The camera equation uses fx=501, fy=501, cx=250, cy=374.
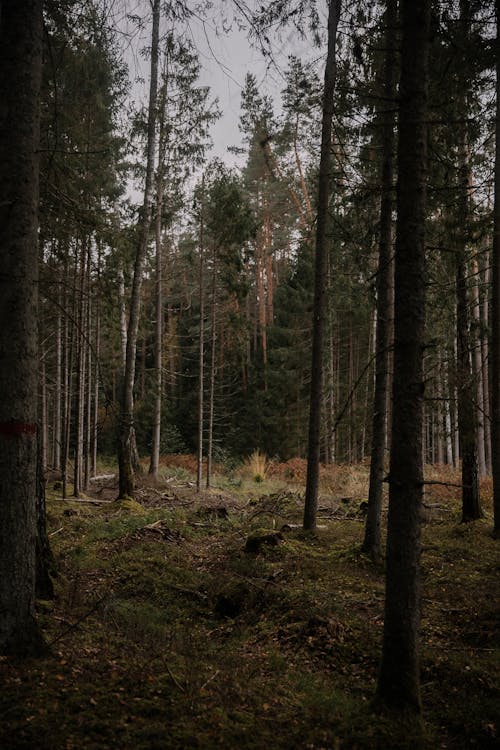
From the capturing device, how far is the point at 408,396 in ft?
12.0

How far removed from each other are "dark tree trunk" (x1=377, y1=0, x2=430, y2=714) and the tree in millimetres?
2653

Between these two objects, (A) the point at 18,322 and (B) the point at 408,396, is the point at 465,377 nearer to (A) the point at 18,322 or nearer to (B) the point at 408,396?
(B) the point at 408,396

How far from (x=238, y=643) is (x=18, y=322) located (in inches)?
158

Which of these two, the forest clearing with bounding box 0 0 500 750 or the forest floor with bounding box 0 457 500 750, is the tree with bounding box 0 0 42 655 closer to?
the forest clearing with bounding box 0 0 500 750

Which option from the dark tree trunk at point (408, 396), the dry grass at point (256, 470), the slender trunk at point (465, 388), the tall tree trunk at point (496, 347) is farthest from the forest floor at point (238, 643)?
the dry grass at point (256, 470)

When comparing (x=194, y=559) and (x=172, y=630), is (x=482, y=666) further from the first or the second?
(x=194, y=559)

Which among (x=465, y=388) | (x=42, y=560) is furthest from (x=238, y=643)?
(x=465, y=388)

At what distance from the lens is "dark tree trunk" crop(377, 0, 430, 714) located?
3598 mm

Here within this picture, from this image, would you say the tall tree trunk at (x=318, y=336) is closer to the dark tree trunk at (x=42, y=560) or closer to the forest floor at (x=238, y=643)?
the forest floor at (x=238, y=643)

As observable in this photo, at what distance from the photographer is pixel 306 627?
5.46 meters

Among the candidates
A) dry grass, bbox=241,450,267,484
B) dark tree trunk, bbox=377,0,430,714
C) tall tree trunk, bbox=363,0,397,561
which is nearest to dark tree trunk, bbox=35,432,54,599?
dark tree trunk, bbox=377,0,430,714

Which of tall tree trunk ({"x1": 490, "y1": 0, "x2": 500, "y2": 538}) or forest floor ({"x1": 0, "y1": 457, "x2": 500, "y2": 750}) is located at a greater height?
tall tree trunk ({"x1": 490, "y1": 0, "x2": 500, "y2": 538})

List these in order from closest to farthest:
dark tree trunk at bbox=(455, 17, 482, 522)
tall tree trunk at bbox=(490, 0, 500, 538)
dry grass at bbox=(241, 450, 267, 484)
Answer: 1. dark tree trunk at bbox=(455, 17, 482, 522)
2. tall tree trunk at bbox=(490, 0, 500, 538)
3. dry grass at bbox=(241, 450, 267, 484)

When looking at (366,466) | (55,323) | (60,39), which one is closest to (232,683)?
(60,39)
